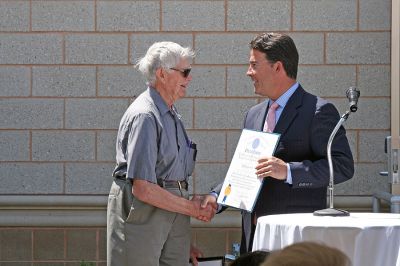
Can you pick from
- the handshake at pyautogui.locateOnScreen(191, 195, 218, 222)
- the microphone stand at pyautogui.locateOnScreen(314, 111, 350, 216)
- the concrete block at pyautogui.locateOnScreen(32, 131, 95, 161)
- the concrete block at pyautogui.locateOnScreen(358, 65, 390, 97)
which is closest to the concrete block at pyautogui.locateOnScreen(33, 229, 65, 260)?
the concrete block at pyautogui.locateOnScreen(32, 131, 95, 161)

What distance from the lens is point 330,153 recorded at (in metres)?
5.06

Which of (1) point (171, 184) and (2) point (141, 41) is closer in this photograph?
(1) point (171, 184)

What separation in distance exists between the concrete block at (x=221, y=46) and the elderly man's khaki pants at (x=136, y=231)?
2.82 meters

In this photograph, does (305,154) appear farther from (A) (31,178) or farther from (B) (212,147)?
(A) (31,178)

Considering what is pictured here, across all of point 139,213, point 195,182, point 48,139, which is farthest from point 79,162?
point 139,213

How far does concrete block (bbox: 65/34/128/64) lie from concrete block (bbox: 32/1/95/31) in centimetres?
9

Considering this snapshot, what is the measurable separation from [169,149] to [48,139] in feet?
9.94

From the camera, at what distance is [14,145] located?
314 inches

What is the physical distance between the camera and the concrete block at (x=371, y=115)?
309 inches

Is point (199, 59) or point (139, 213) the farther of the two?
Result: point (199, 59)

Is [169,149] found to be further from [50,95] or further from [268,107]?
[50,95]

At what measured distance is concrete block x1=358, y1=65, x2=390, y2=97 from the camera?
7.83 meters

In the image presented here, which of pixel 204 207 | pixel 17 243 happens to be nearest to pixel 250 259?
pixel 204 207

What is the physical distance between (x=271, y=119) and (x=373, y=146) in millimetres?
2700
